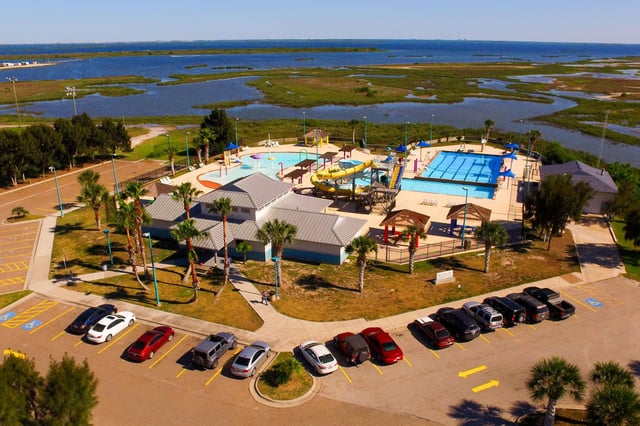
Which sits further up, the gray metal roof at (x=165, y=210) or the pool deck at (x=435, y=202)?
the gray metal roof at (x=165, y=210)

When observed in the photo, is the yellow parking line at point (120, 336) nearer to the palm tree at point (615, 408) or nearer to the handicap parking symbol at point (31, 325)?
the handicap parking symbol at point (31, 325)

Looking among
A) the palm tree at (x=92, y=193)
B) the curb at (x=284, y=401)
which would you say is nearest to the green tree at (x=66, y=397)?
the curb at (x=284, y=401)

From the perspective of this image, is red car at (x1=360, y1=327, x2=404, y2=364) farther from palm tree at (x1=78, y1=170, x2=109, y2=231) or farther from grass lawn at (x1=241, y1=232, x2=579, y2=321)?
palm tree at (x1=78, y1=170, x2=109, y2=231)

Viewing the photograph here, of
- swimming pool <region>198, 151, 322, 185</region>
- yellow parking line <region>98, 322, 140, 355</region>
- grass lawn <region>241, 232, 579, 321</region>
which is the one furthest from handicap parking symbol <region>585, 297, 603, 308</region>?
swimming pool <region>198, 151, 322, 185</region>

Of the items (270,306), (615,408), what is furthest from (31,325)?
(615,408)

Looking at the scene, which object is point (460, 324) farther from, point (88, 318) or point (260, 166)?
point (260, 166)

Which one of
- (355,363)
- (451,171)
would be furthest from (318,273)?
(451,171)

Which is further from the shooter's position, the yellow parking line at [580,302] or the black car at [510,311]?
the yellow parking line at [580,302]

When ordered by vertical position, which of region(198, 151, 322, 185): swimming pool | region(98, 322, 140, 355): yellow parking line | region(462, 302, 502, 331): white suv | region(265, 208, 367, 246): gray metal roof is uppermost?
region(265, 208, 367, 246): gray metal roof
